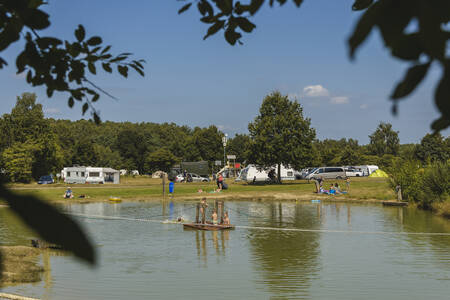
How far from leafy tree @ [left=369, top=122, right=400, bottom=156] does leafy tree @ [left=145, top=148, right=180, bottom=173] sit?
49.9 meters

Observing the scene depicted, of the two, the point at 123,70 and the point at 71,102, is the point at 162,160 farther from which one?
the point at 71,102

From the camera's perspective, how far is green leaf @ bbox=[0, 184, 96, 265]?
56 centimetres

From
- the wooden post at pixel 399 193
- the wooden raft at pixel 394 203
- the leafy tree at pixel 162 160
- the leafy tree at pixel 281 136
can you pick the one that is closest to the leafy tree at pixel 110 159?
the leafy tree at pixel 162 160

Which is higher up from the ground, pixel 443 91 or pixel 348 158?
pixel 348 158

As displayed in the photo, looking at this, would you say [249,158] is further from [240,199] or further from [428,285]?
[428,285]

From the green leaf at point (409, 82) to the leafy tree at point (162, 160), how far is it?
111m

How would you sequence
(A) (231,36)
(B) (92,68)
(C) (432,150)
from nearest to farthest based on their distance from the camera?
(A) (231,36), (B) (92,68), (C) (432,150)

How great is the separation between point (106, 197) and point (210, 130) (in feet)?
235

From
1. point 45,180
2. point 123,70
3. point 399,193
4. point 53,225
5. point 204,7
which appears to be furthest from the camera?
point 45,180

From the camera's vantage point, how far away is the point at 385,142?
124 m

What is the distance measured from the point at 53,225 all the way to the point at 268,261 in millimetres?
18752

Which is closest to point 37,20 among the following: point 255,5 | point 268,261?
point 255,5

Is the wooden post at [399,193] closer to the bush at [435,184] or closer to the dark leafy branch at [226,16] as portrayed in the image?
the bush at [435,184]

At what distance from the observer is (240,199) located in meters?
44.7
